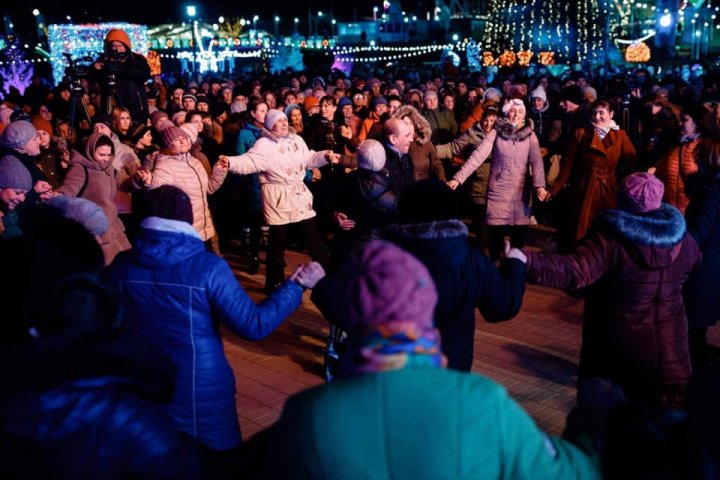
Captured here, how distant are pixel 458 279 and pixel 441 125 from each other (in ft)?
28.4

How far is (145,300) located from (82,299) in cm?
96

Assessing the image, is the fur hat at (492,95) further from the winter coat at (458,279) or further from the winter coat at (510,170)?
the winter coat at (458,279)

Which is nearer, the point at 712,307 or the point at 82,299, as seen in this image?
the point at 82,299

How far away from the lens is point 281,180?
7.78 m

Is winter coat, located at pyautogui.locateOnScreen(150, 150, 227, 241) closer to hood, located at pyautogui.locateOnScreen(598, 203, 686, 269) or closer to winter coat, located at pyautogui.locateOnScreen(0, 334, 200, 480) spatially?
hood, located at pyautogui.locateOnScreen(598, 203, 686, 269)

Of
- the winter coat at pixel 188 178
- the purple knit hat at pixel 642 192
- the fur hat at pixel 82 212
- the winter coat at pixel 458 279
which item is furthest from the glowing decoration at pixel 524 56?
the winter coat at pixel 458 279

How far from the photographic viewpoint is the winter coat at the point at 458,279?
353 cm

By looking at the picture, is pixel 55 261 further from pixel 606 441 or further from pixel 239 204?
pixel 239 204

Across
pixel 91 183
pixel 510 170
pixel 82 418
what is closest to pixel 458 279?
pixel 82 418

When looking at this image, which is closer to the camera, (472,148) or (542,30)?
(472,148)

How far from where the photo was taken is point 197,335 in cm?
344

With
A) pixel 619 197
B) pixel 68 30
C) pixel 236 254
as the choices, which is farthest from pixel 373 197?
pixel 68 30

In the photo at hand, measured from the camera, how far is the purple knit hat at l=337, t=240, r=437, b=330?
203 cm

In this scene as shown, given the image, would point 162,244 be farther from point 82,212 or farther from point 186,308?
point 82,212
